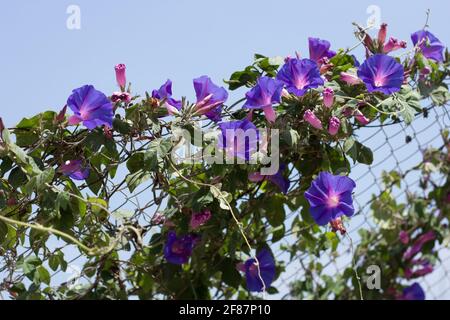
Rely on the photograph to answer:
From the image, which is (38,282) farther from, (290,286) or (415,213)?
(415,213)

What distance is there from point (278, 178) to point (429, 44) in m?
0.56

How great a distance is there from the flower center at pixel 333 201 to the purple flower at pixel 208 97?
0.31 m

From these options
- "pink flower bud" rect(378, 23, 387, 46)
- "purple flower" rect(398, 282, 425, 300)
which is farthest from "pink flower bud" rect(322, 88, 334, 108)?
"purple flower" rect(398, 282, 425, 300)

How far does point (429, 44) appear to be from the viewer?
2.07 m

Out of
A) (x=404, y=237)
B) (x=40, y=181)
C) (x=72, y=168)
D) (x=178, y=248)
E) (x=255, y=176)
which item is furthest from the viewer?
(x=404, y=237)

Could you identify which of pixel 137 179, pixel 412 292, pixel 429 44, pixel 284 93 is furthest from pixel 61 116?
pixel 412 292

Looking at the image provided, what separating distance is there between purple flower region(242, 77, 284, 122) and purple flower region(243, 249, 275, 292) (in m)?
0.47

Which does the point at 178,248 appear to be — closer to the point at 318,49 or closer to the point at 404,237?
the point at 318,49

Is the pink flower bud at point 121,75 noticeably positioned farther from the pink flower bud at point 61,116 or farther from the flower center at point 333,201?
the flower center at point 333,201

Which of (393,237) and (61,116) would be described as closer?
(61,116)

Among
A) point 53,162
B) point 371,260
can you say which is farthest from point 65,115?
point 371,260

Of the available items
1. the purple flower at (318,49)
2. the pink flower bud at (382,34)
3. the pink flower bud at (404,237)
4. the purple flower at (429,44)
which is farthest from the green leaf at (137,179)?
the pink flower bud at (404,237)

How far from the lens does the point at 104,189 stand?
6.14 feet
